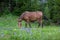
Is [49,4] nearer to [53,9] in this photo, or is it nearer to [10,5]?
[53,9]

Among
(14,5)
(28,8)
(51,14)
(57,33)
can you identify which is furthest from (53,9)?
(57,33)

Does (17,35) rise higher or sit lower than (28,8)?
higher

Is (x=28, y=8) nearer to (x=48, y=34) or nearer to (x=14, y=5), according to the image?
(x=14, y=5)

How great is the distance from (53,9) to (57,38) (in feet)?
44.4

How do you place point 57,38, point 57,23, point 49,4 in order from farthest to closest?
point 49,4 < point 57,23 < point 57,38

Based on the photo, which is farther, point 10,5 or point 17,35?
point 10,5

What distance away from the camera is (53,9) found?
21609mm

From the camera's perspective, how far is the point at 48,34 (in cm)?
860

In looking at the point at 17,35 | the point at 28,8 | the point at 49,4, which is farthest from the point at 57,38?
the point at 28,8

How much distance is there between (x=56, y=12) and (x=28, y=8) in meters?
4.96

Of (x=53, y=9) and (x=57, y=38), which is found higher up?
(x=57, y=38)

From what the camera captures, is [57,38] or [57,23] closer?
[57,38]

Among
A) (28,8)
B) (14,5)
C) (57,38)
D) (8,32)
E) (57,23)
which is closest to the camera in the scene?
(57,38)

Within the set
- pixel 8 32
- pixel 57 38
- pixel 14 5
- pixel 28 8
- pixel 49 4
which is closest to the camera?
pixel 57 38
